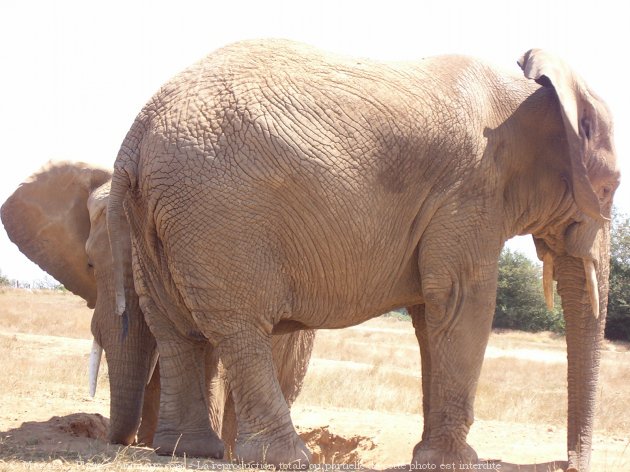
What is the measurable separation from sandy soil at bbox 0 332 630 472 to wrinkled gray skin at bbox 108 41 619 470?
1.43 metres

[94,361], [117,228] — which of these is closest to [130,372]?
[94,361]

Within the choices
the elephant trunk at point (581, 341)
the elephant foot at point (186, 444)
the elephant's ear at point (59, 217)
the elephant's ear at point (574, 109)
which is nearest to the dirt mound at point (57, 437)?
the elephant foot at point (186, 444)

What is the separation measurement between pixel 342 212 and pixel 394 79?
108cm

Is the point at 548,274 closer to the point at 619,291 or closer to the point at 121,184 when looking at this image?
the point at 121,184

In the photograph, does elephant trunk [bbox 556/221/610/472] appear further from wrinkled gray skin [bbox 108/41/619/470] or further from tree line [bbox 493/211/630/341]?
tree line [bbox 493/211/630/341]

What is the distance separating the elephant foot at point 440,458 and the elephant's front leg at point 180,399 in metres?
1.45

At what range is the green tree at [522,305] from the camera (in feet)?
145

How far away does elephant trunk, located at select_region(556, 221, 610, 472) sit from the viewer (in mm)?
7590

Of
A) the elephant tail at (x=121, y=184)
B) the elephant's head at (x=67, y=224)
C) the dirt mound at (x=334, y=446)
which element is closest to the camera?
the elephant tail at (x=121, y=184)

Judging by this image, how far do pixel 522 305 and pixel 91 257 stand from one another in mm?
38218

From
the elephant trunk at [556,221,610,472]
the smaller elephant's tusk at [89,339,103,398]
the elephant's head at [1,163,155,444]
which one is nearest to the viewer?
the elephant trunk at [556,221,610,472]

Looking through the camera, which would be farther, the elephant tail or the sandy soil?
the sandy soil

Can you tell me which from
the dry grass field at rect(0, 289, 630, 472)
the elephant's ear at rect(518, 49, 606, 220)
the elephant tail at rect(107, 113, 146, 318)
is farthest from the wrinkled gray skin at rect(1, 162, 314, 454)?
the elephant's ear at rect(518, 49, 606, 220)

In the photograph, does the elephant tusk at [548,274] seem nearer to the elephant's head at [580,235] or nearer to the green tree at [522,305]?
the elephant's head at [580,235]
